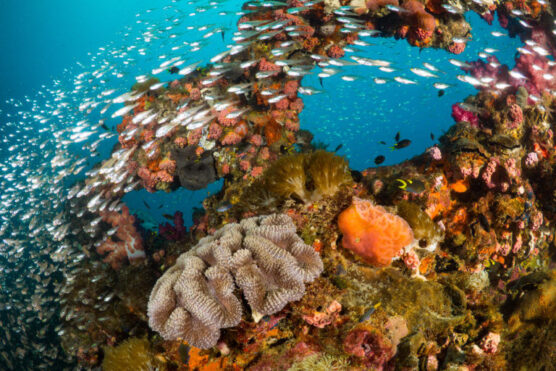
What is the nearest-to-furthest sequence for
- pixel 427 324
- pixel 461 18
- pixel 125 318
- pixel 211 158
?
pixel 427 324, pixel 125 318, pixel 211 158, pixel 461 18

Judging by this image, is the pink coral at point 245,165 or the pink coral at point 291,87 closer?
the pink coral at point 245,165

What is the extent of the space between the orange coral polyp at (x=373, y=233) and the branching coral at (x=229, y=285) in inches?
37.3

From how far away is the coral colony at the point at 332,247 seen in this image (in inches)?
Answer: 122

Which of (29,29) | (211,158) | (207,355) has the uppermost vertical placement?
(207,355)

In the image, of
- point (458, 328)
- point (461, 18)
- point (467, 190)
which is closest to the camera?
point (458, 328)

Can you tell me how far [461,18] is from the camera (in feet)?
33.7

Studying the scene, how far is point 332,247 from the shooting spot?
407 cm

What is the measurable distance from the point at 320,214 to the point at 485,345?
9.21 feet

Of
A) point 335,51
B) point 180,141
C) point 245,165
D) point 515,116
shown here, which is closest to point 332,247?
point 245,165

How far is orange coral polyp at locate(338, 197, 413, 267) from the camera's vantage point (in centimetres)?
389

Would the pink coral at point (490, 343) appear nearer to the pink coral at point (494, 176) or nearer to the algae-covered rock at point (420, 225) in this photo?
the algae-covered rock at point (420, 225)

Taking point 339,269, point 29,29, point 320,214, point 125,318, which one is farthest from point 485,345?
point 29,29

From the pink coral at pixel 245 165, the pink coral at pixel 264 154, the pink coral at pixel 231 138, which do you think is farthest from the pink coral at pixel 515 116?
the pink coral at pixel 231 138

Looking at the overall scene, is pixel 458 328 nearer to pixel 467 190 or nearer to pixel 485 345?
pixel 485 345
